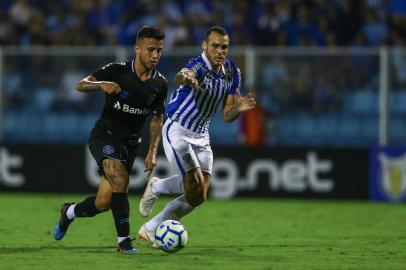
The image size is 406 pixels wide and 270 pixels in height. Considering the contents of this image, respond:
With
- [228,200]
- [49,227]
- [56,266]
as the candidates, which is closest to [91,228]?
[49,227]

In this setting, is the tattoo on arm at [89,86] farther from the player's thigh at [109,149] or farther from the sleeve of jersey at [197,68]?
the sleeve of jersey at [197,68]

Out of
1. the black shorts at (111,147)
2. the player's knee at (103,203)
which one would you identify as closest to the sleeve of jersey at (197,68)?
the black shorts at (111,147)

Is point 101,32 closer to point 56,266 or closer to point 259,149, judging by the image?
point 259,149

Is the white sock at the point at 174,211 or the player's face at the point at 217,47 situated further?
the white sock at the point at 174,211

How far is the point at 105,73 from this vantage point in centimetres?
893

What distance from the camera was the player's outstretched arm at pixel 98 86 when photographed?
26.7 ft

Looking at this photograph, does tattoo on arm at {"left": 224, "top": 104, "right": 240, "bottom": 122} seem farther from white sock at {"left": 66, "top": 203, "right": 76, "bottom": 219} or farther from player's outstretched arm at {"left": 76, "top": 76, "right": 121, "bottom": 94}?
white sock at {"left": 66, "top": 203, "right": 76, "bottom": 219}

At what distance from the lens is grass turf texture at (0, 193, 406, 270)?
8047mm

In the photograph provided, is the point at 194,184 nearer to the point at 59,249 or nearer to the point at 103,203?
the point at 103,203

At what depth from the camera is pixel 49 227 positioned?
36.8 feet

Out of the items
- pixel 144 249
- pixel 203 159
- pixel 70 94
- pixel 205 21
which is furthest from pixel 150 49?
pixel 205 21

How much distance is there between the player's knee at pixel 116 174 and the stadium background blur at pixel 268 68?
23.5 ft

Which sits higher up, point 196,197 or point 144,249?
point 196,197

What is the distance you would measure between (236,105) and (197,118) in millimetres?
441
